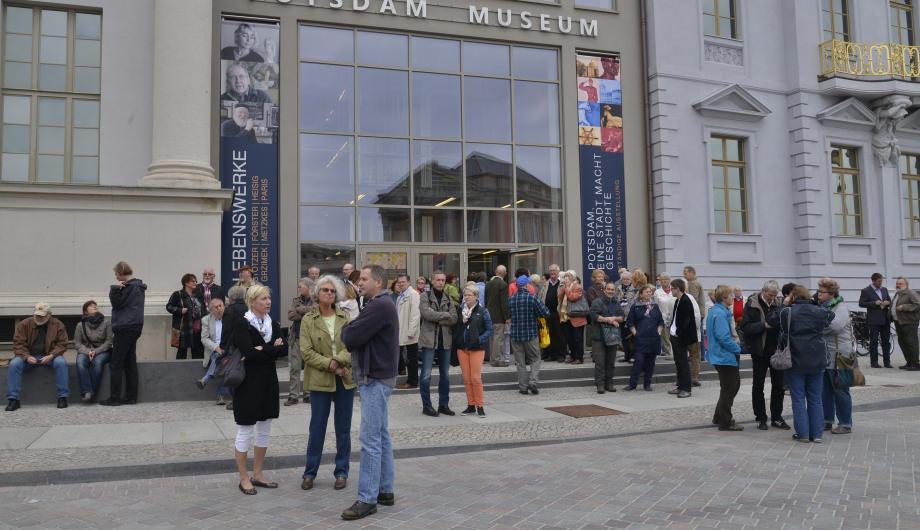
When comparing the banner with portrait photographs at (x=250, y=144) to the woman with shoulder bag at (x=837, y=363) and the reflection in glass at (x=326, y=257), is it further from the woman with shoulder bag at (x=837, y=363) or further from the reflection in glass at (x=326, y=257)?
the woman with shoulder bag at (x=837, y=363)

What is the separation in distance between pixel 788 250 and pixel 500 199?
846cm

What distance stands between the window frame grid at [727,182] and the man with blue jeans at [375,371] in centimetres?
1541

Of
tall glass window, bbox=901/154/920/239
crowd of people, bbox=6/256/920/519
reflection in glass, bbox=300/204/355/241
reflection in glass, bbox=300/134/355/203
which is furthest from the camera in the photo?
tall glass window, bbox=901/154/920/239

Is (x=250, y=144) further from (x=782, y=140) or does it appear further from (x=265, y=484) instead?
(x=782, y=140)

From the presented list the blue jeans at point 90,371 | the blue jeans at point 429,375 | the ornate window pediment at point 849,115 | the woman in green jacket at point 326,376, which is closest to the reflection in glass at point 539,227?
the blue jeans at point 429,375

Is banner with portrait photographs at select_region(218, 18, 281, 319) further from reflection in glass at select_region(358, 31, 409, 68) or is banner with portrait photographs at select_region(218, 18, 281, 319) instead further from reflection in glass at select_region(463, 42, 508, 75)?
reflection in glass at select_region(463, 42, 508, 75)

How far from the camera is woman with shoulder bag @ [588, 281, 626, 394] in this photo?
1198 cm

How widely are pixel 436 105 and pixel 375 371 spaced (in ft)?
41.4

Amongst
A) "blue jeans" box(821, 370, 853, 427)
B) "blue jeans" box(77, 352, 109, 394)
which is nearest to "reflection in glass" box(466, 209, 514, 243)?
"blue jeans" box(77, 352, 109, 394)

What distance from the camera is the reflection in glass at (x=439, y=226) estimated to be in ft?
55.4

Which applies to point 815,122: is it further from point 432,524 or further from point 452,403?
point 432,524

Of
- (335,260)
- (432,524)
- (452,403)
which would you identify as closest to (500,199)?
(335,260)

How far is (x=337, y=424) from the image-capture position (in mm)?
6445

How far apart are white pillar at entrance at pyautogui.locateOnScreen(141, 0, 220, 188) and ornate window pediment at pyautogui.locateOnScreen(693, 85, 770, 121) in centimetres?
1225
